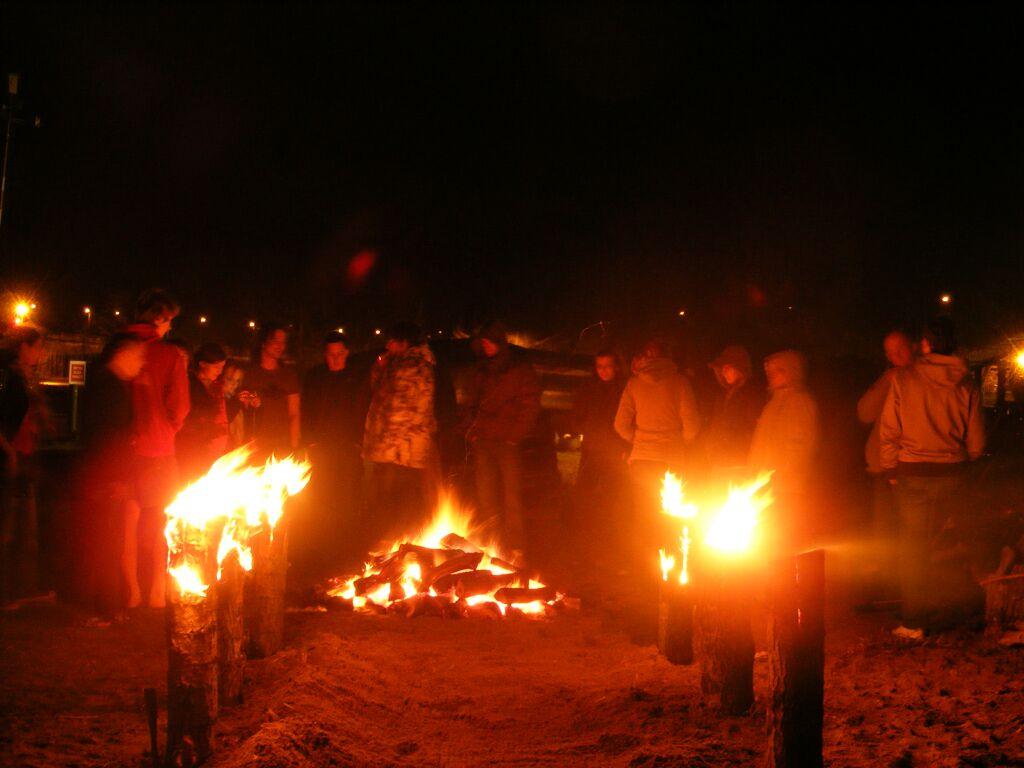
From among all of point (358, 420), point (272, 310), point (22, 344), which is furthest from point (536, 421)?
point (272, 310)

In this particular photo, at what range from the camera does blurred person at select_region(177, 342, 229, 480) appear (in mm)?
6727

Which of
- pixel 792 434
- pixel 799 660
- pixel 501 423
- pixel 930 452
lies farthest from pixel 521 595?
pixel 799 660

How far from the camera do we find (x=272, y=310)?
123 feet

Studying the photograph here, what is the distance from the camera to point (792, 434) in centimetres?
615

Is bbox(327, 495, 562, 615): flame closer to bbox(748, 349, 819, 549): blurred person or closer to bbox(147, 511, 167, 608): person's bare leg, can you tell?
bbox(147, 511, 167, 608): person's bare leg

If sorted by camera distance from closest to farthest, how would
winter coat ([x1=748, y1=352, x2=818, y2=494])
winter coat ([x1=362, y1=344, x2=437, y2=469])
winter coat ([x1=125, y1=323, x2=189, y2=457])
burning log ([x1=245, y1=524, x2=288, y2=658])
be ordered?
burning log ([x1=245, y1=524, x2=288, y2=658])
winter coat ([x1=125, y1=323, x2=189, y2=457])
winter coat ([x1=748, y1=352, x2=818, y2=494])
winter coat ([x1=362, y1=344, x2=437, y2=469])

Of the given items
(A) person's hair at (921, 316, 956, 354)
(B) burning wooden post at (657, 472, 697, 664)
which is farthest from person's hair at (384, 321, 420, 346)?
(A) person's hair at (921, 316, 956, 354)

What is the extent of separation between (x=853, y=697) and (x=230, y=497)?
A: 3.56 meters

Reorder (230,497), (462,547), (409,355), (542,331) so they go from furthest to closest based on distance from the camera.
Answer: (542,331) < (409,355) < (462,547) < (230,497)

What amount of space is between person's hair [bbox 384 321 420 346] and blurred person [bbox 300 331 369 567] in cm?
80

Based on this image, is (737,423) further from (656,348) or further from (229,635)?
(229,635)

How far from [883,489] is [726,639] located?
2913mm

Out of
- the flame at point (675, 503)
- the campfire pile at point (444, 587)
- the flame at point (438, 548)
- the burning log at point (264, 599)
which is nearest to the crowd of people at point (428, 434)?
the flame at point (438, 548)

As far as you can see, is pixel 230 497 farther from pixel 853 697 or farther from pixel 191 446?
pixel 853 697
